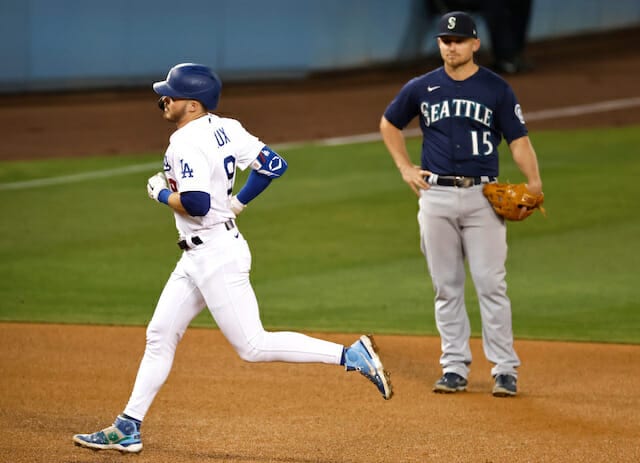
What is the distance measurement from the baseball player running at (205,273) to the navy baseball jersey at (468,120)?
145cm

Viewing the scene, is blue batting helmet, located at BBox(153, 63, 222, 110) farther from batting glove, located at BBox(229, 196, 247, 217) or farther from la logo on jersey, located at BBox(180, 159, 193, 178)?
batting glove, located at BBox(229, 196, 247, 217)

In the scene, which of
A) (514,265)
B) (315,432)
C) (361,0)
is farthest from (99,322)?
(361,0)

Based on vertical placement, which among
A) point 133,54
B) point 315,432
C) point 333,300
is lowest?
point 133,54

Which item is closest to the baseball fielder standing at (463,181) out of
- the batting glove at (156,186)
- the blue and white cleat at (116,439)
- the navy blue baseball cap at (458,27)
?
the navy blue baseball cap at (458,27)

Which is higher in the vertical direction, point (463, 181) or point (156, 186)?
point (156, 186)

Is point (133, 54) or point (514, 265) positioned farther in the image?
point (133, 54)

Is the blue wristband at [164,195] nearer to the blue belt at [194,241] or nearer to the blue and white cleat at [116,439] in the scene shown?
the blue belt at [194,241]

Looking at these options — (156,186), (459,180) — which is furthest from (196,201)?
(459,180)

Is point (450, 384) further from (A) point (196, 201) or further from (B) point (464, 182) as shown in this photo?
(A) point (196, 201)

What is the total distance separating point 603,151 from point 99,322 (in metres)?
8.69

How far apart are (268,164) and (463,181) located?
4.62 feet

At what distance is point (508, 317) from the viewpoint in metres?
6.72

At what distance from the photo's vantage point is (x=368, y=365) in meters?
5.60

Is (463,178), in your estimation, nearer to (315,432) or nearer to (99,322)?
(315,432)
